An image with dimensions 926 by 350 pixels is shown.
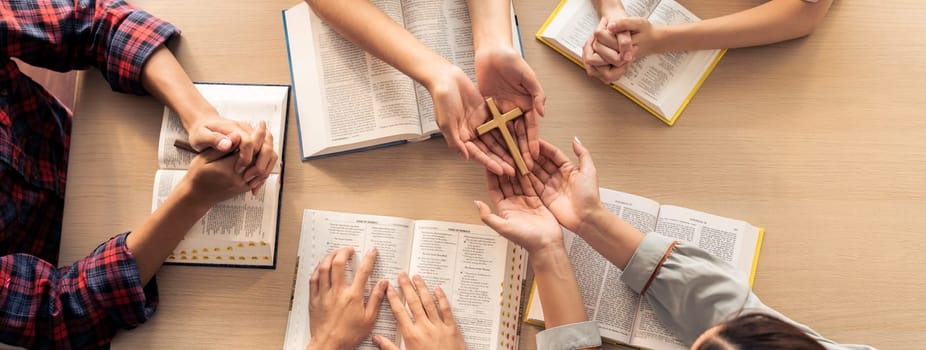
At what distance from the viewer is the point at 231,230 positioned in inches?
47.4

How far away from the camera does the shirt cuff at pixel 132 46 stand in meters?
1.18

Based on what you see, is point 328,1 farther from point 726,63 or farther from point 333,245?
point 726,63

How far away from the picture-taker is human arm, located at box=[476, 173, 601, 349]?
115cm

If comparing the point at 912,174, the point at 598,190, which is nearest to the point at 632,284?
the point at 598,190

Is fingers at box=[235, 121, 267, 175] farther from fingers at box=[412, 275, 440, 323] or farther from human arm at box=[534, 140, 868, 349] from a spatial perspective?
human arm at box=[534, 140, 868, 349]

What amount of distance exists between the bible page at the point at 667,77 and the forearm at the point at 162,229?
0.84 m

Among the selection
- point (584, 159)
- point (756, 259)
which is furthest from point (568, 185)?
point (756, 259)

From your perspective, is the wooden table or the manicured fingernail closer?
the manicured fingernail

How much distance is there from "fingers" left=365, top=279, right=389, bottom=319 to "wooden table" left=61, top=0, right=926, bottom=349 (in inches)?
5.5

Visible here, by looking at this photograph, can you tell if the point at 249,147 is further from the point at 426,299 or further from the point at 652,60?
the point at 652,60

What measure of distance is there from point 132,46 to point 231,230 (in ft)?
1.26

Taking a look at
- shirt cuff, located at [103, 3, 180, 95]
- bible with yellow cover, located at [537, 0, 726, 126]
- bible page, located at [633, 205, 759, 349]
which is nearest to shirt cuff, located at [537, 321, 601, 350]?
bible page, located at [633, 205, 759, 349]

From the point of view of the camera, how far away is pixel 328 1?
121 centimetres

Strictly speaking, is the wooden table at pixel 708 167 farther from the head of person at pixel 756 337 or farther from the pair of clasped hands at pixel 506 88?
the head of person at pixel 756 337
